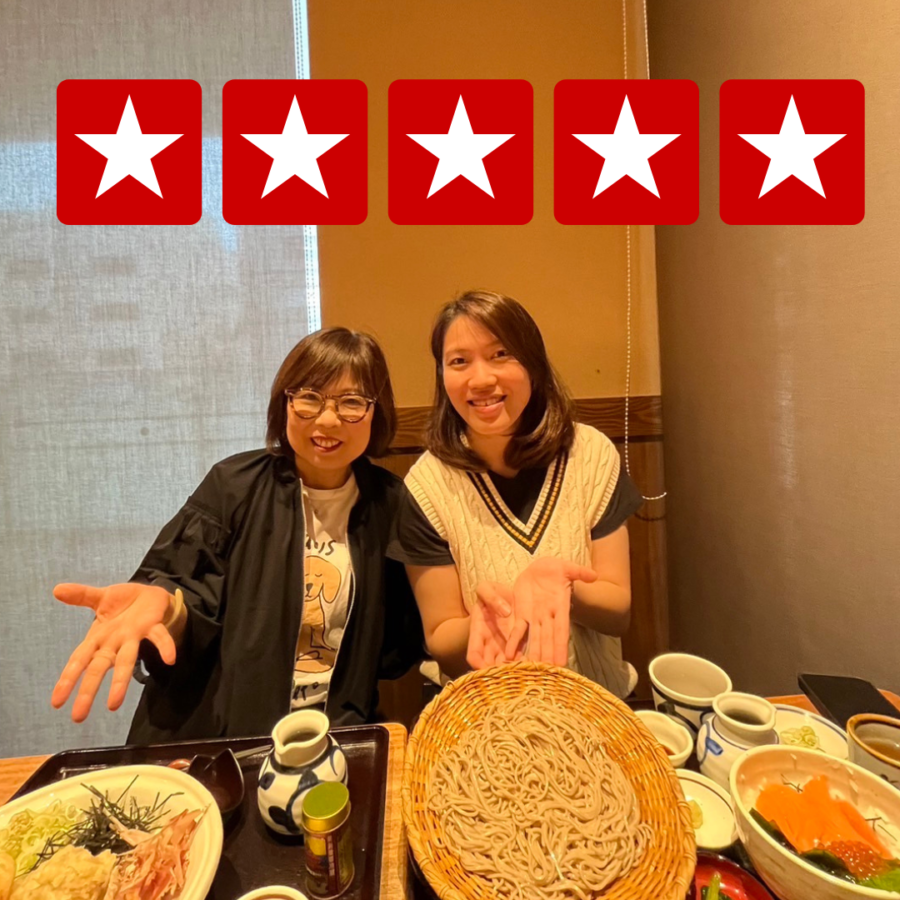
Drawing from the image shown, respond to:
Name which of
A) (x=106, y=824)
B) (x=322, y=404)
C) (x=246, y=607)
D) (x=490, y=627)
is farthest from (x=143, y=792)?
(x=322, y=404)

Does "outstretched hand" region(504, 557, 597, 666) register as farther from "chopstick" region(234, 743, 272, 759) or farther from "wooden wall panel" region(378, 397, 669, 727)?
"wooden wall panel" region(378, 397, 669, 727)

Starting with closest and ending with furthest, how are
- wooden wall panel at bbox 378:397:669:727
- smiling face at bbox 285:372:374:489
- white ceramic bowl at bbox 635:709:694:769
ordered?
white ceramic bowl at bbox 635:709:694:769 < smiling face at bbox 285:372:374:489 < wooden wall panel at bbox 378:397:669:727

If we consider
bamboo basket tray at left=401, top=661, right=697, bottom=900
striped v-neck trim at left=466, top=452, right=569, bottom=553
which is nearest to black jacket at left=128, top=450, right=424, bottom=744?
striped v-neck trim at left=466, top=452, right=569, bottom=553

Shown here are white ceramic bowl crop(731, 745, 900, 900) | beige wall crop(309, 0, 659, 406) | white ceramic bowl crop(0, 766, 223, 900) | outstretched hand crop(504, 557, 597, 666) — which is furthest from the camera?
beige wall crop(309, 0, 659, 406)

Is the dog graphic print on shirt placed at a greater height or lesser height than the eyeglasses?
lesser

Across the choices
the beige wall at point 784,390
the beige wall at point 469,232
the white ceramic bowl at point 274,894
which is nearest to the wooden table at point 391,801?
the white ceramic bowl at point 274,894

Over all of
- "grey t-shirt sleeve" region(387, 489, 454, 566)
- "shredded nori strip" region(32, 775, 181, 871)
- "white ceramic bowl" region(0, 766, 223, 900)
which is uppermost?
"grey t-shirt sleeve" region(387, 489, 454, 566)

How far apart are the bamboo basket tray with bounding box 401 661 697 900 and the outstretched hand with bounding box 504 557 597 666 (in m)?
0.09

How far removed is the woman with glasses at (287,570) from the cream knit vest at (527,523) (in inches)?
6.0

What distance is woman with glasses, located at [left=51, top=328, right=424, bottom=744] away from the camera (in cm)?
116

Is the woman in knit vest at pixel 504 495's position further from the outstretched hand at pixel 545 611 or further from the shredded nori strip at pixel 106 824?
the shredded nori strip at pixel 106 824

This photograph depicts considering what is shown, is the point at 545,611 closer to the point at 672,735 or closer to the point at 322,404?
the point at 672,735

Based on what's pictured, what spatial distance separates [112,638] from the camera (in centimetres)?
90

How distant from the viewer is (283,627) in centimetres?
119
